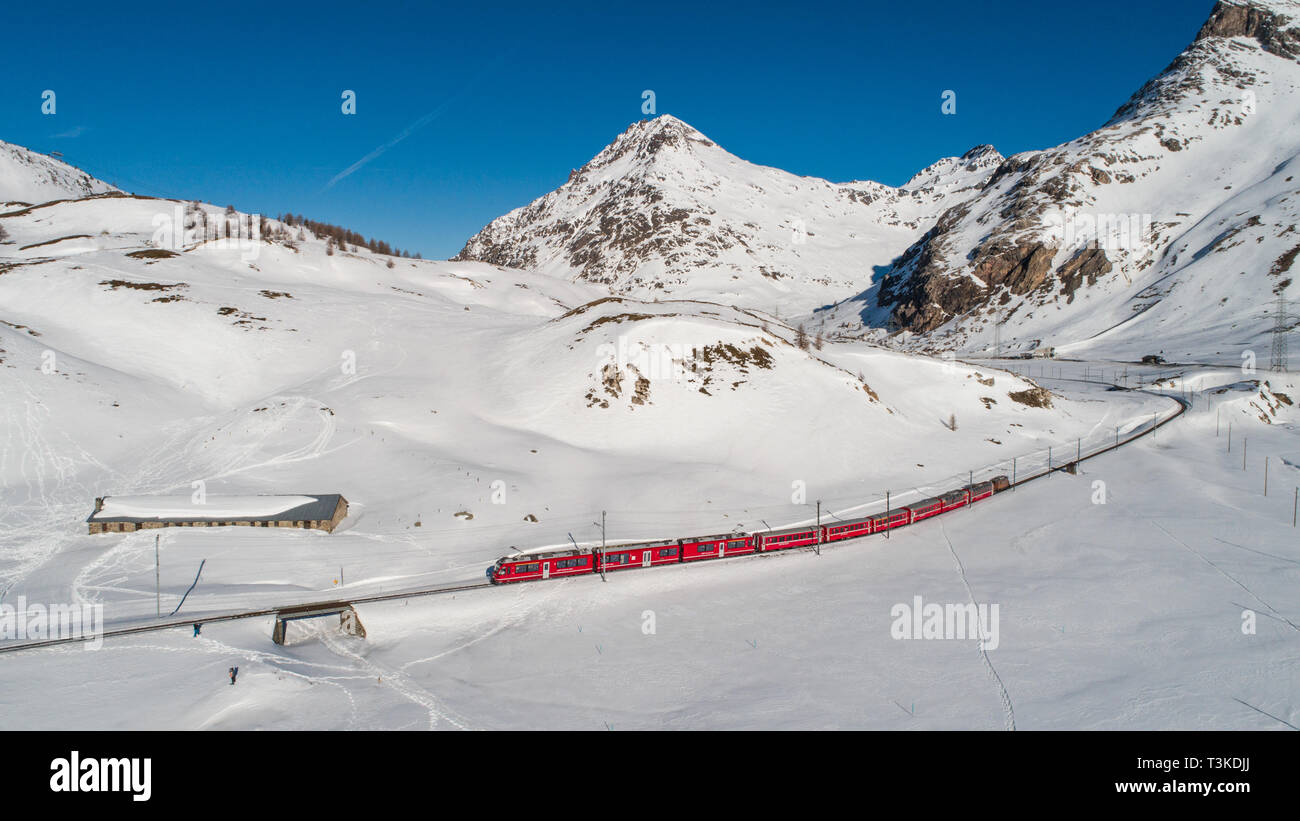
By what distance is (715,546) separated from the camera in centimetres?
3750

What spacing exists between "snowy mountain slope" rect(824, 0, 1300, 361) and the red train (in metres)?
109

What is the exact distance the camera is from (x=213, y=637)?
83.6 ft

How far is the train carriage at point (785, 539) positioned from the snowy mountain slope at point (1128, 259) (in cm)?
11413

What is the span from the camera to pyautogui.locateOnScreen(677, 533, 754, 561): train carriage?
3703cm

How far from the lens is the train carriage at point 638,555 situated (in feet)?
115

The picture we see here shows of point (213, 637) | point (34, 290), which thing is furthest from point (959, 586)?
point (34, 290)

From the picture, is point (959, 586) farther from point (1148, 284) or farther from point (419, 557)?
point (1148, 284)

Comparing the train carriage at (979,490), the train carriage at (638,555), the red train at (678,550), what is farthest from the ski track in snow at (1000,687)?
the train carriage at (979,490)

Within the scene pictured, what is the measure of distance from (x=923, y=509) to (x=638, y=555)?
78.1 feet

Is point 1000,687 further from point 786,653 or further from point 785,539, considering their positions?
point 785,539

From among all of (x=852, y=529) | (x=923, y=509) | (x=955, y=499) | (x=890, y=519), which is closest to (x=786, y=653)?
(x=852, y=529)

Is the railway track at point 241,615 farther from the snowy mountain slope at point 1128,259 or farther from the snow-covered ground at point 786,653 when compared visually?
the snowy mountain slope at point 1128,259

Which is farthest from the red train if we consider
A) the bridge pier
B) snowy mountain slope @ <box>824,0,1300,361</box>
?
snowy mountain slope @ <box>824,0,1300,361</box>

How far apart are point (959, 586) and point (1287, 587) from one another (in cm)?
1636
